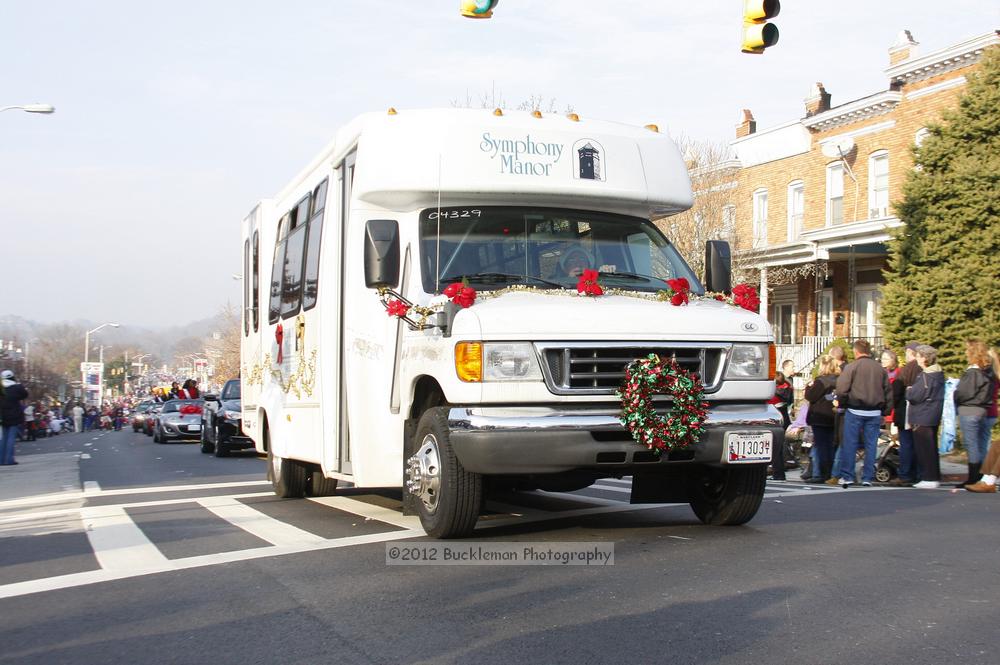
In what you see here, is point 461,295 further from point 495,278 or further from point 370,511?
point 370,511

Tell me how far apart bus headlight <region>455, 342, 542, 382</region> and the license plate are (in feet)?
4.45

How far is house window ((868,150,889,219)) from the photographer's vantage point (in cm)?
3078

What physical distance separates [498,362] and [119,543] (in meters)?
3.40

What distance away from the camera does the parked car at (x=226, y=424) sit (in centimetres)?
2256

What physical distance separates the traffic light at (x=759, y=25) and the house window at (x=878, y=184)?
1975 cm

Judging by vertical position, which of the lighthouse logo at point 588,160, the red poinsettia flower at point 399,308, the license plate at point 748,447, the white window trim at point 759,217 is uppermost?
the white window trim at point 759,217

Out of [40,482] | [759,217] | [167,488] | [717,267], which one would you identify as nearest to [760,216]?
[759,217]

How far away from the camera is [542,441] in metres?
6.83

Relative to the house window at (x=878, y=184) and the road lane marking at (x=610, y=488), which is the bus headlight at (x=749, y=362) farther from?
the house window at (x=878, y=184)

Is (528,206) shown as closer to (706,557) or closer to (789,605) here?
(706,557)

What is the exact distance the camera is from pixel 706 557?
6.88 metres

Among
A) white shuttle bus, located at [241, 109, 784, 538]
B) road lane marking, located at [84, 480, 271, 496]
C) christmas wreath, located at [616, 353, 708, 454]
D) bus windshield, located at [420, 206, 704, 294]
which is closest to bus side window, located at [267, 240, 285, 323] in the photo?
white shuttle bus, located at [241, 109, 784, 538]

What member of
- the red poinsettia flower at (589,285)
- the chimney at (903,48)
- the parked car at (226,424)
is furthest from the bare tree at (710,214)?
the red poinsettia flower at (589,285)

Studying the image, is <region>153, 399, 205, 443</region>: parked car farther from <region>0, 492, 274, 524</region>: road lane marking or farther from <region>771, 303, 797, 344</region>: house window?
<region>0, 492, 274, 524</region>: road lane marking
